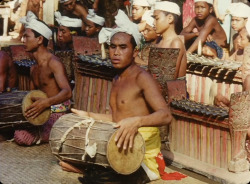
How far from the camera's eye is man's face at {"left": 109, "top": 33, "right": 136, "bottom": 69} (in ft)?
14.1

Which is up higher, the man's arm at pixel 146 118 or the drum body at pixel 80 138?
the man's arm at pixel 146 118

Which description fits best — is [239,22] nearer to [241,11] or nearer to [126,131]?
[241,11]

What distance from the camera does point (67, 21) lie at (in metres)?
8.61

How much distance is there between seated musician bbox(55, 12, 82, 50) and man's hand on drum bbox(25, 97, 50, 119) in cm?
291

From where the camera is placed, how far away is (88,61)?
6.23m

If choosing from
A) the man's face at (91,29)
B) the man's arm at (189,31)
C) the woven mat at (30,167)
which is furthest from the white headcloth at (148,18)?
the woven mat at (30,167)

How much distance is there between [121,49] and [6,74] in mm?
2678

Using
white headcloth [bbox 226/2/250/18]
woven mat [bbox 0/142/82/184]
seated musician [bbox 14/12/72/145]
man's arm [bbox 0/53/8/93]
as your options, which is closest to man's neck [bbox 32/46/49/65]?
seated musician [bbox 14/12/72/145]

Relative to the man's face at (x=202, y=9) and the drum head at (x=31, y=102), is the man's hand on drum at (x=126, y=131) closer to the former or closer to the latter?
the drum head at (x=31, y=102)

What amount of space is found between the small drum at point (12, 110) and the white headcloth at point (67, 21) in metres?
3.17

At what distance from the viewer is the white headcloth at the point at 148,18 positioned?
8148 mm

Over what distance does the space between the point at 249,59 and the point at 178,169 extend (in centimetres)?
150

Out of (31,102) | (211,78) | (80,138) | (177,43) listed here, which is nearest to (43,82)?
(31,102)

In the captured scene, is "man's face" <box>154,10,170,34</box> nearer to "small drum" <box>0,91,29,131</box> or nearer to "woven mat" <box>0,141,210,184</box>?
"small drum" <box>0,91,29,131</box>
